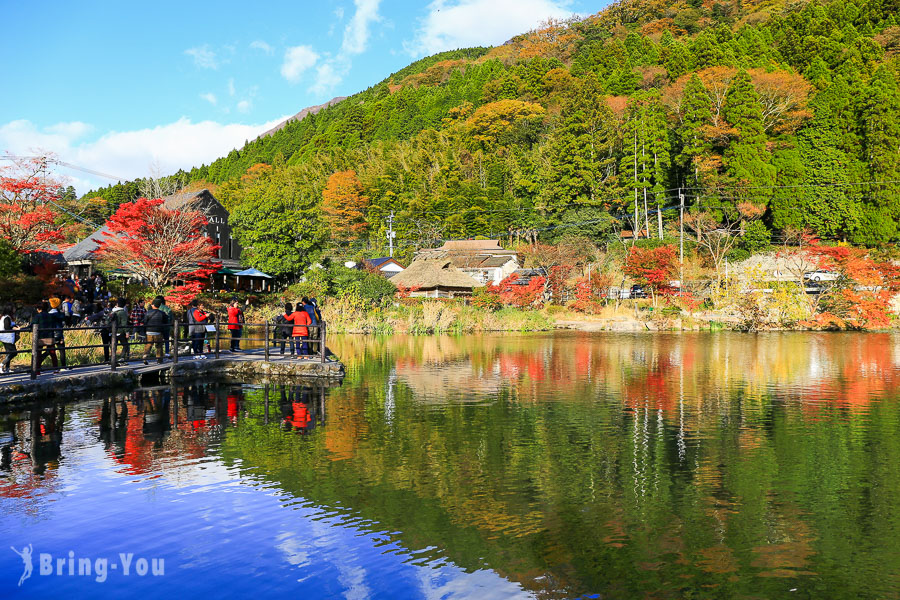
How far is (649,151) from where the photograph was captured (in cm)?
4919

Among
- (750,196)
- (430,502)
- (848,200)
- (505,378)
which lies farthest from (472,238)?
(430,502)

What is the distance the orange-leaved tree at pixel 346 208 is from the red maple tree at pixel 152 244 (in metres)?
34.0

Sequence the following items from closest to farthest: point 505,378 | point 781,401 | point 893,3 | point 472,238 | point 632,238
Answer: point 781,401
point 505,378
point 632,238
point 472,238
point 893,3

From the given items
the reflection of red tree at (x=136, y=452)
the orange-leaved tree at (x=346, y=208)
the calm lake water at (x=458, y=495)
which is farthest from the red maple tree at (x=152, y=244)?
the orange-leaved tree at (x=346, y=208)

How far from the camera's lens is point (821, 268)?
3588 centimetres

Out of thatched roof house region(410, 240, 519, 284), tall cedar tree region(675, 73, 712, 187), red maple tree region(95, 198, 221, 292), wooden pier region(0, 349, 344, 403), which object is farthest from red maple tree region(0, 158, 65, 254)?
tall cedar tree region(675, 73, 712, 187)

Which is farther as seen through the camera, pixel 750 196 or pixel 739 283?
pixel 750 196

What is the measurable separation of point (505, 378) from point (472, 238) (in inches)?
1678

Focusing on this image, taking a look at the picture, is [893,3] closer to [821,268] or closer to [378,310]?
[821,268]

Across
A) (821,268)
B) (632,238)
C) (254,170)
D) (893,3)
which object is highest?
(893,3)

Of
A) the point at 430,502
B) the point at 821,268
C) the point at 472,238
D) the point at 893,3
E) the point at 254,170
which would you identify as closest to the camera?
the point at 430,502

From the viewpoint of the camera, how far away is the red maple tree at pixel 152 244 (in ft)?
98.2

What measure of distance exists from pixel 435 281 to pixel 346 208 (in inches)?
1059

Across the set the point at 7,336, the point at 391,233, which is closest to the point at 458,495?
the point at 7,336
